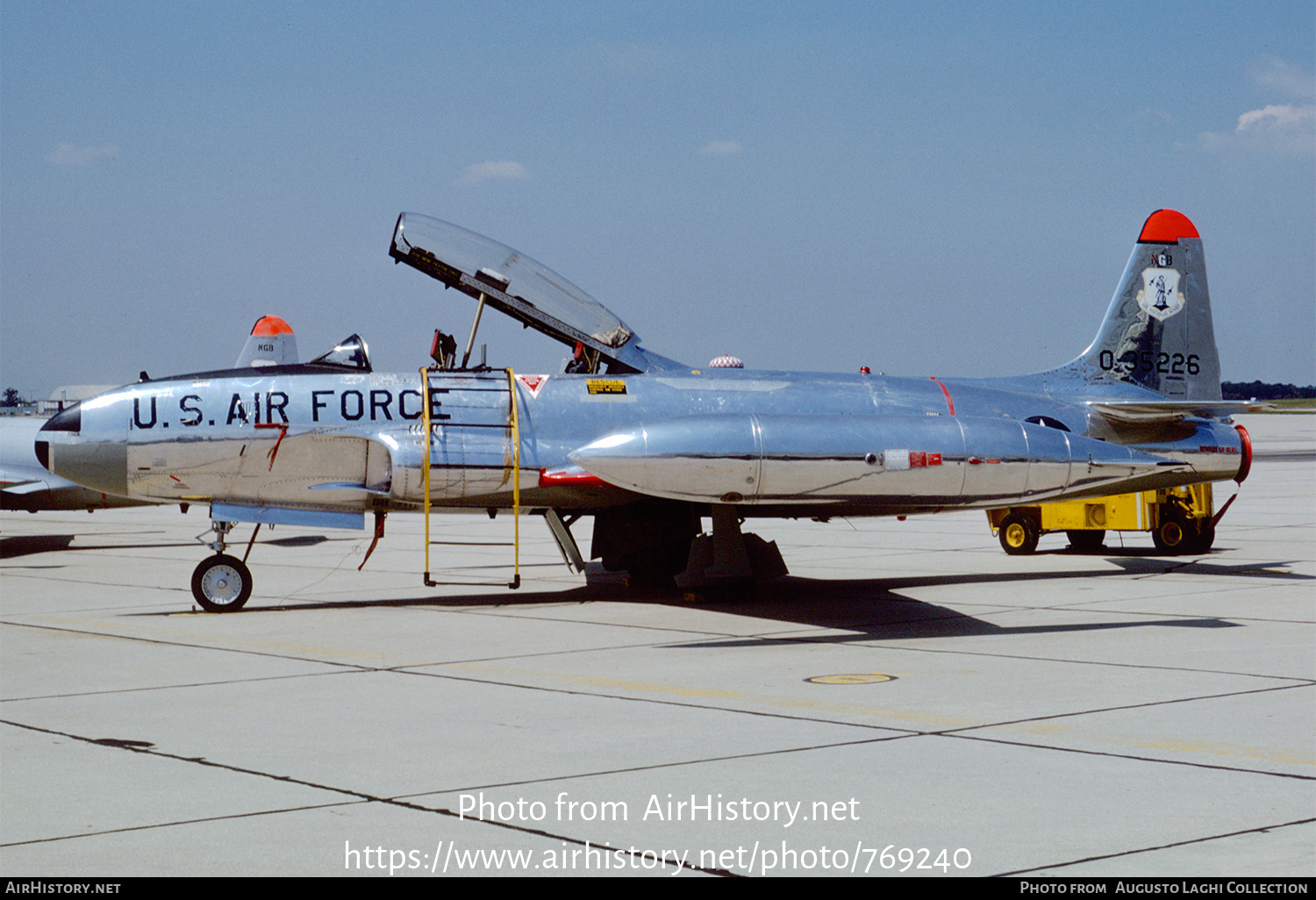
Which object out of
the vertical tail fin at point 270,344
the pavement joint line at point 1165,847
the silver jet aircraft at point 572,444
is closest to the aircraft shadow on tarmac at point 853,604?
the silver jet aircraft at point 572,444

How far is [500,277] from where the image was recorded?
1438 cm

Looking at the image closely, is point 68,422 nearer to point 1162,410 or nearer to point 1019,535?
point 1162,410

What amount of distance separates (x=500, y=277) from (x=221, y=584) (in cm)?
444

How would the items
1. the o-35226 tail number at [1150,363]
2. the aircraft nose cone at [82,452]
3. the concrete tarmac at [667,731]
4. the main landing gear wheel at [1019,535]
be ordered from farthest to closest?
1. the main landing gear wheel at [1019,535]
2. the o-35226 tail number at [1150,363]
3. the aircraft nose cone at [82,452]
4. the concrete tarmac at [667,731]

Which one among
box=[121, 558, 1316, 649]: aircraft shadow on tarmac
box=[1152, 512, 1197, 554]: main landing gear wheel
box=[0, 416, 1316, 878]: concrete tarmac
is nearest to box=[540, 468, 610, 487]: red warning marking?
box=[0, 416, 1316, 878]: concrete tarmac

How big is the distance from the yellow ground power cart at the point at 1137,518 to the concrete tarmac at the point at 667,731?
10.1ft

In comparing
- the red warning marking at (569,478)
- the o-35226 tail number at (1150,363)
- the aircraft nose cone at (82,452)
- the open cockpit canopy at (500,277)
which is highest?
the open cockpit canopy at (500,277)

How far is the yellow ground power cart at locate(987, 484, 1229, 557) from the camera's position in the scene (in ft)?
63.9

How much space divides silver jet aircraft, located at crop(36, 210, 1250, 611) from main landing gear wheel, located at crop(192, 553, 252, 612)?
0.02 metres

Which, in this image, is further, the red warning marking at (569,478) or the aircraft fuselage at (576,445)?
the red warning marking at (569,478)

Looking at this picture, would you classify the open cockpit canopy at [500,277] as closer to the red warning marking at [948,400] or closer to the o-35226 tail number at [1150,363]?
the red warning marking at [948,400]

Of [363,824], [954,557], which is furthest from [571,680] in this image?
[954,557]

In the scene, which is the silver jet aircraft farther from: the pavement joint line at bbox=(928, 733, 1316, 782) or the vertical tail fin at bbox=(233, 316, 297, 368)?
the vertical tail fin at bbox=(233, 316, 297, 368)

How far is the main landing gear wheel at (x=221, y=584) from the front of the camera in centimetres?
1410
